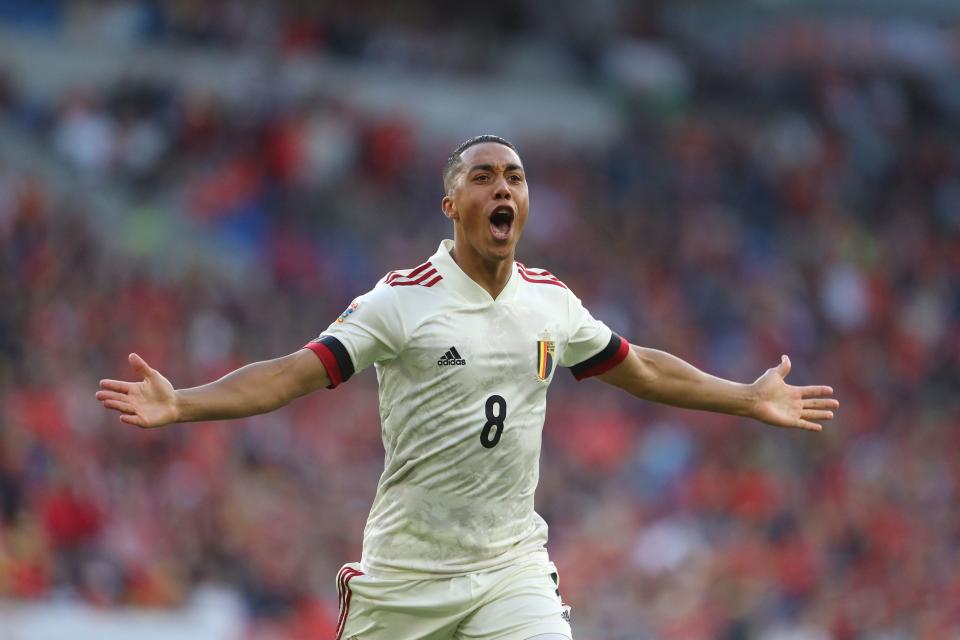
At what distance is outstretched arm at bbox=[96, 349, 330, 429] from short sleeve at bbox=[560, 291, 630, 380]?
1087 millimetres

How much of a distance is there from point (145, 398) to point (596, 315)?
12533 millimetres

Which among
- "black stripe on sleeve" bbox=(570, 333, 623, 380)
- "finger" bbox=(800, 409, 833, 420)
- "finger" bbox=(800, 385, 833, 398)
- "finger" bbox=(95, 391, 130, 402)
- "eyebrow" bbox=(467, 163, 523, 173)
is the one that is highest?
"eyebrow" bbox=(467, 163, 523, 173)

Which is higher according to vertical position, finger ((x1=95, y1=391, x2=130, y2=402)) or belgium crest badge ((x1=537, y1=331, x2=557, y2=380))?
belgium crest badge ((x1=537, y1=331, x2=557, y2=380))

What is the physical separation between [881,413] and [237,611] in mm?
8131

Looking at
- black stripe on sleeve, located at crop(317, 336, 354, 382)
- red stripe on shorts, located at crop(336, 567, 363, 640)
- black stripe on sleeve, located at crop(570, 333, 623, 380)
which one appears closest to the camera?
black stripe on sleeve, located at crop(317, 336, 354, 382)

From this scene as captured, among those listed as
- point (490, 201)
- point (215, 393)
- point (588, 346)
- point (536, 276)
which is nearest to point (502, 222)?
point (490, 201)

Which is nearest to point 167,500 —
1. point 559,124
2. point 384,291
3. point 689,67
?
point 384,291

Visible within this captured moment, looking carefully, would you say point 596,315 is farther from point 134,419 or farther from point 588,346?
point 134,419

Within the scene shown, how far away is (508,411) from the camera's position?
5.95 m

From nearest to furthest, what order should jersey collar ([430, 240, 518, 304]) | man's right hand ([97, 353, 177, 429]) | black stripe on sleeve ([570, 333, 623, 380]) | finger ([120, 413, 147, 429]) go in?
finger ([120, 413, 147, 429]), man's right hand ([97, 353, 177, 429]), jersey collar ([430, 240, 518, 304]), black stripe on sleeve ([570, 333, 623, 380])

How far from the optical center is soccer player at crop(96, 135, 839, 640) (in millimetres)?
5879

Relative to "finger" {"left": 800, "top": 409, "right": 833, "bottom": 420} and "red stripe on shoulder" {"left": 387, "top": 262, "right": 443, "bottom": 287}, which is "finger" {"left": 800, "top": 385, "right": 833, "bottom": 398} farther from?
"red stripe on shoulder" {"left": 387, "top": 262, "right": 443, "bottom": 287}

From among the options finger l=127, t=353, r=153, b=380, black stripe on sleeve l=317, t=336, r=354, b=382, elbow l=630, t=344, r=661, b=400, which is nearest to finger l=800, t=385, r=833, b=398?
elbow l=630, t=344, r=661, b=400

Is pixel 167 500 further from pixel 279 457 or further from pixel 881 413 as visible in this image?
pixel 881 413
